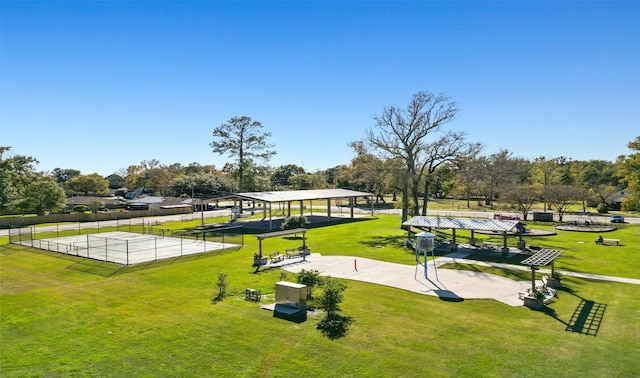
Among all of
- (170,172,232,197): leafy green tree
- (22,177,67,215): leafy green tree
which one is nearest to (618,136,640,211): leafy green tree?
(22,177,67,215): leafy green tree

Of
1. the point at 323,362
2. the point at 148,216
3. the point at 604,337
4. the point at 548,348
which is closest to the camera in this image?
the point at 323,362

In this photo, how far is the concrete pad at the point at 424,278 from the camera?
18.3 meters

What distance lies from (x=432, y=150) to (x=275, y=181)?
321 ft

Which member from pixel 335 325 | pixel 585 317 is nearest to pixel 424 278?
pixel 585 317

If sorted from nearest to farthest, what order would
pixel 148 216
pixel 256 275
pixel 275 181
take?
pixel 256 275
pixel 148 216
pixel 275 181

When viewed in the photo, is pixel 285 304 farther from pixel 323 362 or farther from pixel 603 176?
pixel 603 176

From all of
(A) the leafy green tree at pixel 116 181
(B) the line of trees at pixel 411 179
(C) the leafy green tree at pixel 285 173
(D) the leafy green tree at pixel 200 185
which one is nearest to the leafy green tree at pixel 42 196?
(B) the line of trees at pixel 411 179

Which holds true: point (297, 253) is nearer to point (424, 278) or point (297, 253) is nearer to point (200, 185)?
point (424, 278)

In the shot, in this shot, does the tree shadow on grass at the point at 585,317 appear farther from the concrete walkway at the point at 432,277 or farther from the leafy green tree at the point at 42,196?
the leafy green tree at the point at 42,196

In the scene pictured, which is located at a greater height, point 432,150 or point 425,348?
point 432,150

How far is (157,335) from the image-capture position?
13320 millimetres

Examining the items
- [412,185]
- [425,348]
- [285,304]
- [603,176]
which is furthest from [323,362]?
[603,176]

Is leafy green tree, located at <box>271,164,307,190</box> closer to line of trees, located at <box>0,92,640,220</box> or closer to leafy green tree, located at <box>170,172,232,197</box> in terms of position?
line of trees, located at <box>0,92,640,220</box>

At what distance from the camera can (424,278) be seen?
2136 centimetres
